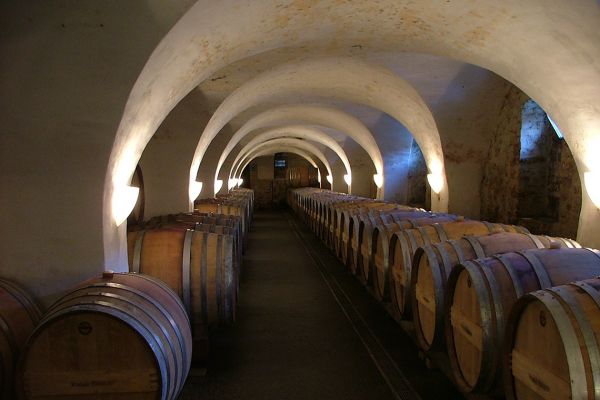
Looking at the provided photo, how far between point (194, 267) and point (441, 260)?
6.24 feet

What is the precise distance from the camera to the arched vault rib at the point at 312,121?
12.0 m

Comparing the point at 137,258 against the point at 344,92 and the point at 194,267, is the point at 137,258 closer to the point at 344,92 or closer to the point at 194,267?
the point at 194,267

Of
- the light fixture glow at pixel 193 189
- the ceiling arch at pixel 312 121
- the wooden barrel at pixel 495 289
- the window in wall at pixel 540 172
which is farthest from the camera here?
the ceiling arch at pixel 312 121

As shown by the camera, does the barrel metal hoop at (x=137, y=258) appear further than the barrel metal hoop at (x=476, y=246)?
Yes

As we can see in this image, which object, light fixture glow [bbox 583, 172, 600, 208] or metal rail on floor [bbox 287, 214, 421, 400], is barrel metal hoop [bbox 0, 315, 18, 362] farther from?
light fixture glow [bbox 583, 172, 600, 208]

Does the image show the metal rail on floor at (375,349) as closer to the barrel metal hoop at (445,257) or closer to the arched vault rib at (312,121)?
the barrel metal hoop at (445,257)

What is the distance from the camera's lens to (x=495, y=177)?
829 centimetres

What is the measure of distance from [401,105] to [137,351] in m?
7.65

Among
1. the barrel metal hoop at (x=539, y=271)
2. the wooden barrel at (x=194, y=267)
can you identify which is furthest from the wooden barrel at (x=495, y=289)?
the wooden barrel at (x=194, y=267)

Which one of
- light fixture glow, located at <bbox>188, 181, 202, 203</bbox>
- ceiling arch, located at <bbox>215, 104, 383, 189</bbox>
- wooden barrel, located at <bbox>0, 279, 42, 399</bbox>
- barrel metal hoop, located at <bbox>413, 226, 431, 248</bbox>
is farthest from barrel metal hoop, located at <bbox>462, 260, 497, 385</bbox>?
ceiling arch, located at <bbox>215, 104, 383, 189</bbox>

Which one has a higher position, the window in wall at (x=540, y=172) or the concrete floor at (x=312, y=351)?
the window in wall at (x=540, y=172)

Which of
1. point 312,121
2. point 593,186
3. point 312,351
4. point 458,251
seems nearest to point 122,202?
point 312,351

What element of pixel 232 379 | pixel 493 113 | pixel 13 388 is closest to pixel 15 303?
pixel 13 388

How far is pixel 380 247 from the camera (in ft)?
17.7
